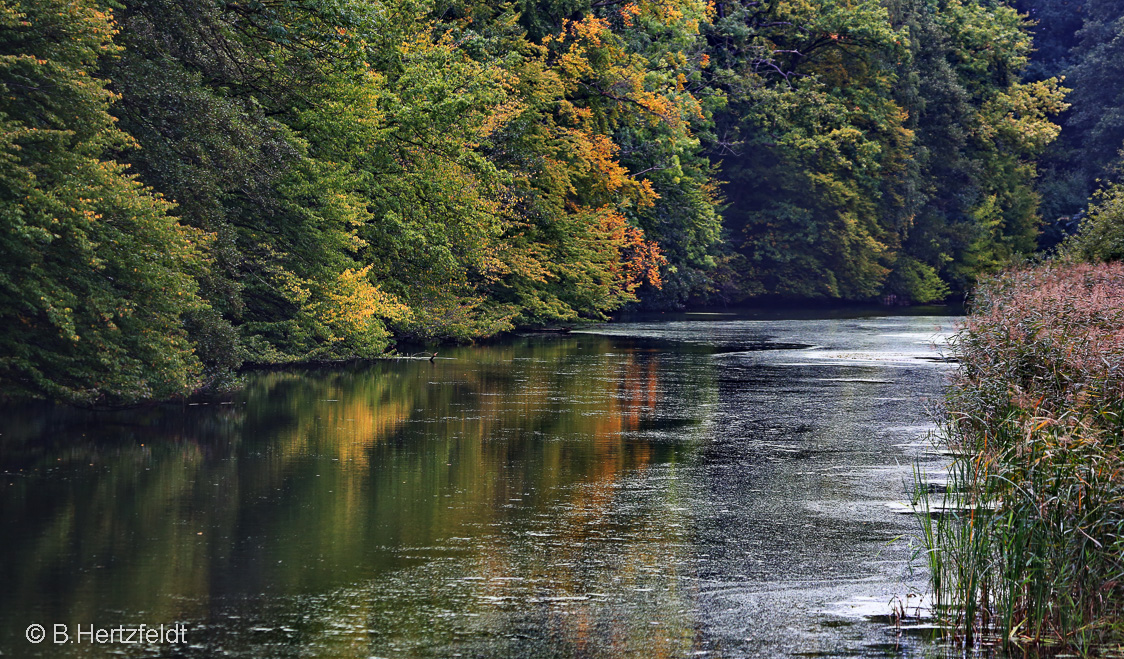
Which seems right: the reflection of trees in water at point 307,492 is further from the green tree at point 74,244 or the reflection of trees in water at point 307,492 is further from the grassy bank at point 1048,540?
the grassy bank at point 1048,540

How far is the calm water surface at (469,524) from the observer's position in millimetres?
9258

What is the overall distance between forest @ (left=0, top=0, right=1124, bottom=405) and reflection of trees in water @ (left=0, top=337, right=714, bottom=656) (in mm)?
2299

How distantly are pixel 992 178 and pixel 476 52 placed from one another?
41950 mm

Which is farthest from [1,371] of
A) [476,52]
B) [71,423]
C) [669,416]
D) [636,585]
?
[476,52]

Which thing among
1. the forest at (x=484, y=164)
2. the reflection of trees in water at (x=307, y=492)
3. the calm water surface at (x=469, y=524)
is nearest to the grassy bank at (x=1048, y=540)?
the calm water surface at (x=469, y=524)

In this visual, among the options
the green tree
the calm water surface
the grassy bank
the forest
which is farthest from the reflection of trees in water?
the grassy bank

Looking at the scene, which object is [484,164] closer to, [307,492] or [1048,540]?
[307,492]

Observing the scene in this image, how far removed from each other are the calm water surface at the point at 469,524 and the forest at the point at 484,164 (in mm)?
2262

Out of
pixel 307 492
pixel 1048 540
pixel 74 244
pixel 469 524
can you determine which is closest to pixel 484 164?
pixel 74 244

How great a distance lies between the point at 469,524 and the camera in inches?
502

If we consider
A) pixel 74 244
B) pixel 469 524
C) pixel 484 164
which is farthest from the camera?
pixel 484 164

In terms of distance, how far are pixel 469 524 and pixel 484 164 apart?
2258cm

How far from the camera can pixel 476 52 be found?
38.6 m

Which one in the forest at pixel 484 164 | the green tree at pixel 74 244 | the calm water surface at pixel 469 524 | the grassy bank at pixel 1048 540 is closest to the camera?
the grassy bank at pixel 1048 540
